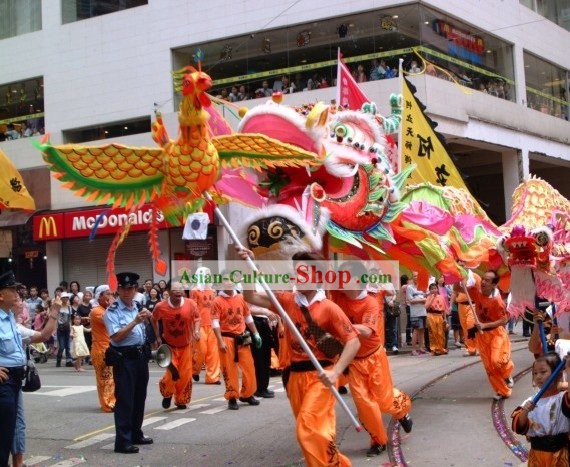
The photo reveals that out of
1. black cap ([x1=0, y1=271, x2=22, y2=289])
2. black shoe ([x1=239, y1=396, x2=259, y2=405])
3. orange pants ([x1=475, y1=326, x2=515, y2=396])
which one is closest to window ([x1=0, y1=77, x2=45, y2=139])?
black shoe ([x1=239, y1=396, x2=259, y2=405])

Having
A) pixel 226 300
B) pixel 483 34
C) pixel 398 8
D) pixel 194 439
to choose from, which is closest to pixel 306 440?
pixel 194 439

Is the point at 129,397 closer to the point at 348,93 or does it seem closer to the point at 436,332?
the point at 348,93

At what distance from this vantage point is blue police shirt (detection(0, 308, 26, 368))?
5.48m

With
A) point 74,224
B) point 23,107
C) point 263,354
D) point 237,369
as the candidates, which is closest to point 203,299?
point 263,354

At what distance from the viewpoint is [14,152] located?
2256cm

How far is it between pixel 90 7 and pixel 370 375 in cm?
1840

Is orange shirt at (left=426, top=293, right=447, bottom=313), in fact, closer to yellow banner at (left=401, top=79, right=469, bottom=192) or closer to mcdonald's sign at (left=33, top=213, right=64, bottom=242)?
yellow banner at (left=401, top=79, right=469, bottom=192)

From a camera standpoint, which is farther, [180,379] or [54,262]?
[54,262]

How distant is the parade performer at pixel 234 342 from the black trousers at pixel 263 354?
0.51 meters

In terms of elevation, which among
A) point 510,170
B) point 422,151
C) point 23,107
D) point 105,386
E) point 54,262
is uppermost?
point 23,107

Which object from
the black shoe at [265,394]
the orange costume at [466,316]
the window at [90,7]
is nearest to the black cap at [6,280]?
the black shoe at [265,394]

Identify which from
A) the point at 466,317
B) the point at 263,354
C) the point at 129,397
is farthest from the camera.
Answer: the point at 466,317

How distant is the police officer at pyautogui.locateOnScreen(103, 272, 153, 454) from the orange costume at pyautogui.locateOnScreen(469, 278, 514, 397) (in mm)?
3914

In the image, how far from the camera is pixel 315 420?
4793mm
